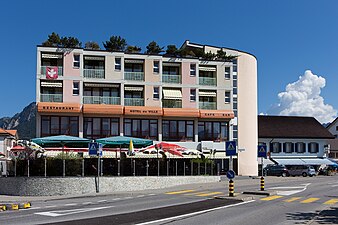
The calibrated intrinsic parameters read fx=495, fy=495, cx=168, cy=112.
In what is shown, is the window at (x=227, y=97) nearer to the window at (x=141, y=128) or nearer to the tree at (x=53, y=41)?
the window at (x=141, y=128)

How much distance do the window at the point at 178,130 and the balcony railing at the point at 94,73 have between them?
8.89 m

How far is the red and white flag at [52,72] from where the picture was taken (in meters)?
52.4

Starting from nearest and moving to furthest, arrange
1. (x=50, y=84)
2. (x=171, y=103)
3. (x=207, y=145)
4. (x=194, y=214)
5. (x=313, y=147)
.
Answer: (x=194, y=214), (x=50, y=84), (x=207, y=145), (x=171, y=103), (x=313, y=147)

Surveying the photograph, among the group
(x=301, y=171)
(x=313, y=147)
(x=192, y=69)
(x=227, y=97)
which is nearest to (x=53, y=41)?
(x=192, y=69)

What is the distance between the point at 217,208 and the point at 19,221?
26.9 feet

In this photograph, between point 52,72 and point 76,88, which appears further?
point 76,88

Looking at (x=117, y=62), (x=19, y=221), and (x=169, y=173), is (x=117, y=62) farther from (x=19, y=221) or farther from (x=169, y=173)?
(x=19, y=221)

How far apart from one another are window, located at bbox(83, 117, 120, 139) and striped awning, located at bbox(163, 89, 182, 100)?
20.5 ft

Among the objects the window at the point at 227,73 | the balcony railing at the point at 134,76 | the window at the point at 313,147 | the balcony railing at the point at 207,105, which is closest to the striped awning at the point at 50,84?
the balcony railing at the point at 134,76

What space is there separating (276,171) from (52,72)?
31.5m

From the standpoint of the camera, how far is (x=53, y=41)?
5353cm

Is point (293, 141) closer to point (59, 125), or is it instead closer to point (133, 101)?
point (133, 101)

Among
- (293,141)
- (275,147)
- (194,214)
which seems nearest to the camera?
(194,214)

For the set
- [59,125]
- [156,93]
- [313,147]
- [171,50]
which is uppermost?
[171,50]
